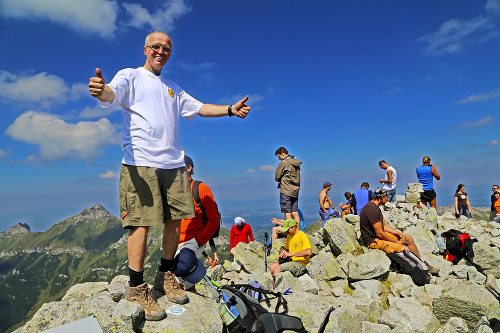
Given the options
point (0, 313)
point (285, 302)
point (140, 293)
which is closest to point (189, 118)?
point (140, 293)

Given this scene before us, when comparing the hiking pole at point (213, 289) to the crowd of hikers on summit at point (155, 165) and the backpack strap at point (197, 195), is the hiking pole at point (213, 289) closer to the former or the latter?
the crowd of hikers on summit at point (155, 165)

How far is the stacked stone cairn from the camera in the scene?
12.4ft

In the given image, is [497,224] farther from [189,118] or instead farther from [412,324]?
[189,118]

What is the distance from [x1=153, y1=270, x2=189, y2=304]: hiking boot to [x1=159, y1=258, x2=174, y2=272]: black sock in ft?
0.20

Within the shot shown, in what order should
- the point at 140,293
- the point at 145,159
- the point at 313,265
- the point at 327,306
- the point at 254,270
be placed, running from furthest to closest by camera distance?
the point at 254,270, the point at 313,265, the point at 327,306, the point at 140,293, the point at 145,159

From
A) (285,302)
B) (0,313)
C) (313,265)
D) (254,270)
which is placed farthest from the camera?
(0,313)

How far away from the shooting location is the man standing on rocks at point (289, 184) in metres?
12.1

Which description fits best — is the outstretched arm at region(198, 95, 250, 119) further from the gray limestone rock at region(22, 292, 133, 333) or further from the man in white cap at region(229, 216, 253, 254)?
the man in white cap at region(229, 216, 253, 254)

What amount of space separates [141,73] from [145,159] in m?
1.21

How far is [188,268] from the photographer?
472 cm

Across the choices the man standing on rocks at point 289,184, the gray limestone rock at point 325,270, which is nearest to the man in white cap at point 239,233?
the man standing on rocks at point 289,184

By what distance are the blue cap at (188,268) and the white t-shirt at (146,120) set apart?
68.7 inches

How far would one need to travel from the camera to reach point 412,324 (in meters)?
6.19

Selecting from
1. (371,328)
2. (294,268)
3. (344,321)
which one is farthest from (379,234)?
(344,321)
